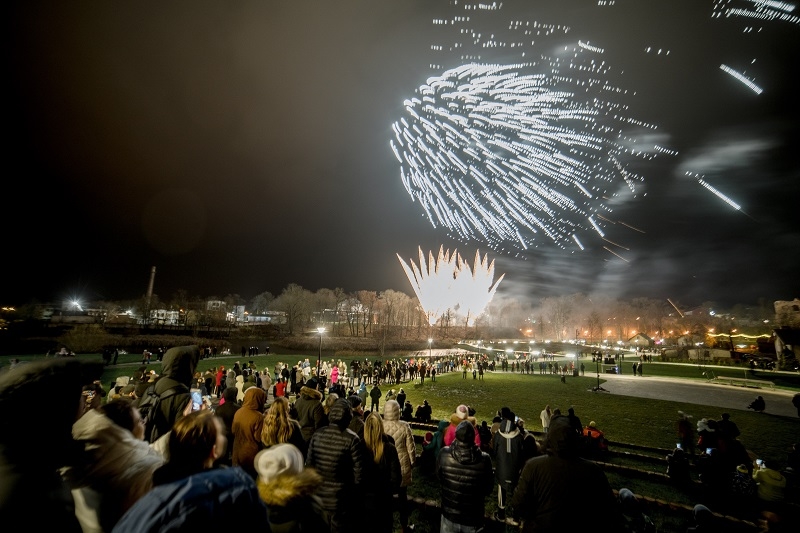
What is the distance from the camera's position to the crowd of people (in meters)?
1.62

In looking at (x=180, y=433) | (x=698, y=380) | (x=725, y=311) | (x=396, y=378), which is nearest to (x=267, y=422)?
(x=180, y=433)

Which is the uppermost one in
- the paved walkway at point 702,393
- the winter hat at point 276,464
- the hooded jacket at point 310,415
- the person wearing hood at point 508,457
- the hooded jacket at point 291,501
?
the winter hat at point 276,464

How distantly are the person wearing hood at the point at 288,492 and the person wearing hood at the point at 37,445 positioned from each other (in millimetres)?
1040

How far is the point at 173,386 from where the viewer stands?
16.0ft

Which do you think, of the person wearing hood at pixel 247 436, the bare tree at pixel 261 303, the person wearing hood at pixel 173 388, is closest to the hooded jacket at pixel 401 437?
the person wearing hood at pixel 247 436

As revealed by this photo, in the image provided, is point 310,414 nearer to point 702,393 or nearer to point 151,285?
point 702,393

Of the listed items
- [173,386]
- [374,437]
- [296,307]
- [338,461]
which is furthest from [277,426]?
[296,307]

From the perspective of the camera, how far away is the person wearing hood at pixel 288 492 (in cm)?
242

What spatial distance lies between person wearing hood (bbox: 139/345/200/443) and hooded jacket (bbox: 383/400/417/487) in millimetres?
3122

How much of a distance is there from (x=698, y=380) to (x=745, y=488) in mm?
36409

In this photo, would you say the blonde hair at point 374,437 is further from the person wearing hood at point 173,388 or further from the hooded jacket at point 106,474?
the hooded jacket at point 106,474

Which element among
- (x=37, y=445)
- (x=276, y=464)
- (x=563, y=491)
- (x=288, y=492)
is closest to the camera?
(x=37, y=445)

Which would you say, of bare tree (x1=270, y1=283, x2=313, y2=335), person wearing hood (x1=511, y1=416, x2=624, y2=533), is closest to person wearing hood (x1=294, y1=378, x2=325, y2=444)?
person wearing hood (x1=511, y1=416, x2=624, y2=533)

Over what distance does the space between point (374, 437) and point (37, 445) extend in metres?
3.83
